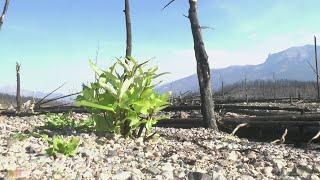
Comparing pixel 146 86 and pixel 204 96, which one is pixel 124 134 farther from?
pixel 204 96

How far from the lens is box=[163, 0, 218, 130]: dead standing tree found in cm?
1177

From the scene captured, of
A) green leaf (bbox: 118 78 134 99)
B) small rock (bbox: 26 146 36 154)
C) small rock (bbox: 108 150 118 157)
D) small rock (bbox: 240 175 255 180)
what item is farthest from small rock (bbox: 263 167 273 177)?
small rock (bbox: 26 146 36 154)

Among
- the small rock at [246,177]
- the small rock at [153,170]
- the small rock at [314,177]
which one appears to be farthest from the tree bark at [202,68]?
the small rock at [153,170]

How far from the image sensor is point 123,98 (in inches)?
308

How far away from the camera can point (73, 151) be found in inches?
247

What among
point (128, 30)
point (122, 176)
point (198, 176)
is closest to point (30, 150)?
point (122, 176)

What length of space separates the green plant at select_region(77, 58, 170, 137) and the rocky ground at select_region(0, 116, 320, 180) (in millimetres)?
315

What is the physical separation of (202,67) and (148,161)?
5894mm

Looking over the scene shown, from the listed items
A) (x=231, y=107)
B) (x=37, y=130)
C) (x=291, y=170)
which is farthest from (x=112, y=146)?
(x=231, y=107)

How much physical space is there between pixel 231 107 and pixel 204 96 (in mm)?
6056

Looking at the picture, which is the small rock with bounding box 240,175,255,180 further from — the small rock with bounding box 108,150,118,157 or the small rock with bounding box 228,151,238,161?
the small rock with bounding box 108,150,118,157

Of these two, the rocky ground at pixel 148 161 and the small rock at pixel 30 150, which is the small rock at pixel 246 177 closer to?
the rocky ground at pixel 148 161

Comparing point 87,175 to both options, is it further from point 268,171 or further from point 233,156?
point 233,156

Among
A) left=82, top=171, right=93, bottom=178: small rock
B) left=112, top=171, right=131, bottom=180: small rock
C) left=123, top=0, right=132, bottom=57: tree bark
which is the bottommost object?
left=112, top=171, right=131, bottom=180: small rock
